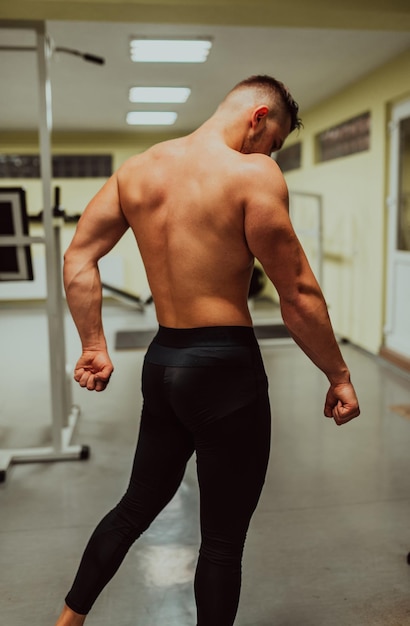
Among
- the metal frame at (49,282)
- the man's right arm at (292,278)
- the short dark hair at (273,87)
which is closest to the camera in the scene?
the man's right arm at (292,278)

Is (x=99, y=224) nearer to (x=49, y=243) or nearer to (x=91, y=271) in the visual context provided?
(x=91, y=271)

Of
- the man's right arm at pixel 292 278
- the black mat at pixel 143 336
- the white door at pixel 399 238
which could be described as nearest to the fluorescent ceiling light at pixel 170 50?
the white door at pixel 399 238

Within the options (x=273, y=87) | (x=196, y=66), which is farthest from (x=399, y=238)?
(x=273, y=87)

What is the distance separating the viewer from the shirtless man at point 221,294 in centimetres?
124

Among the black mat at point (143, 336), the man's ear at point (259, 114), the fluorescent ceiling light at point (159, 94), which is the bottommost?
the black mat at point (143, 336)

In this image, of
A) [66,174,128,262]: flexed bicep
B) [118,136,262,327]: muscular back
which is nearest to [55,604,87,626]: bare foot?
[118,136,262,327]: muscular back

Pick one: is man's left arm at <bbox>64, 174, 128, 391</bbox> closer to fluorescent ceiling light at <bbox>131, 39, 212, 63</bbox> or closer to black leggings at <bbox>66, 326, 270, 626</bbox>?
Answer: black leggings at <bbox>66, 326, 270, 626</bbox>

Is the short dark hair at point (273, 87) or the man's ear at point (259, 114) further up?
the short dark hair at point (273, 87)

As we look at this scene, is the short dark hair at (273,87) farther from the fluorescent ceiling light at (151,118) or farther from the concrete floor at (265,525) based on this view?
the fluorescent ceiling light at (151,118)

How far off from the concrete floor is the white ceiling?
6.91 feet

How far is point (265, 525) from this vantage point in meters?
2.36

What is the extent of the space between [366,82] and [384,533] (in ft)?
14.3

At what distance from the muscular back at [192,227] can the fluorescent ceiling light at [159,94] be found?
16.7 feet

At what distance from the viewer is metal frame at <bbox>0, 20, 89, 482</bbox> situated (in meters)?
2.76
